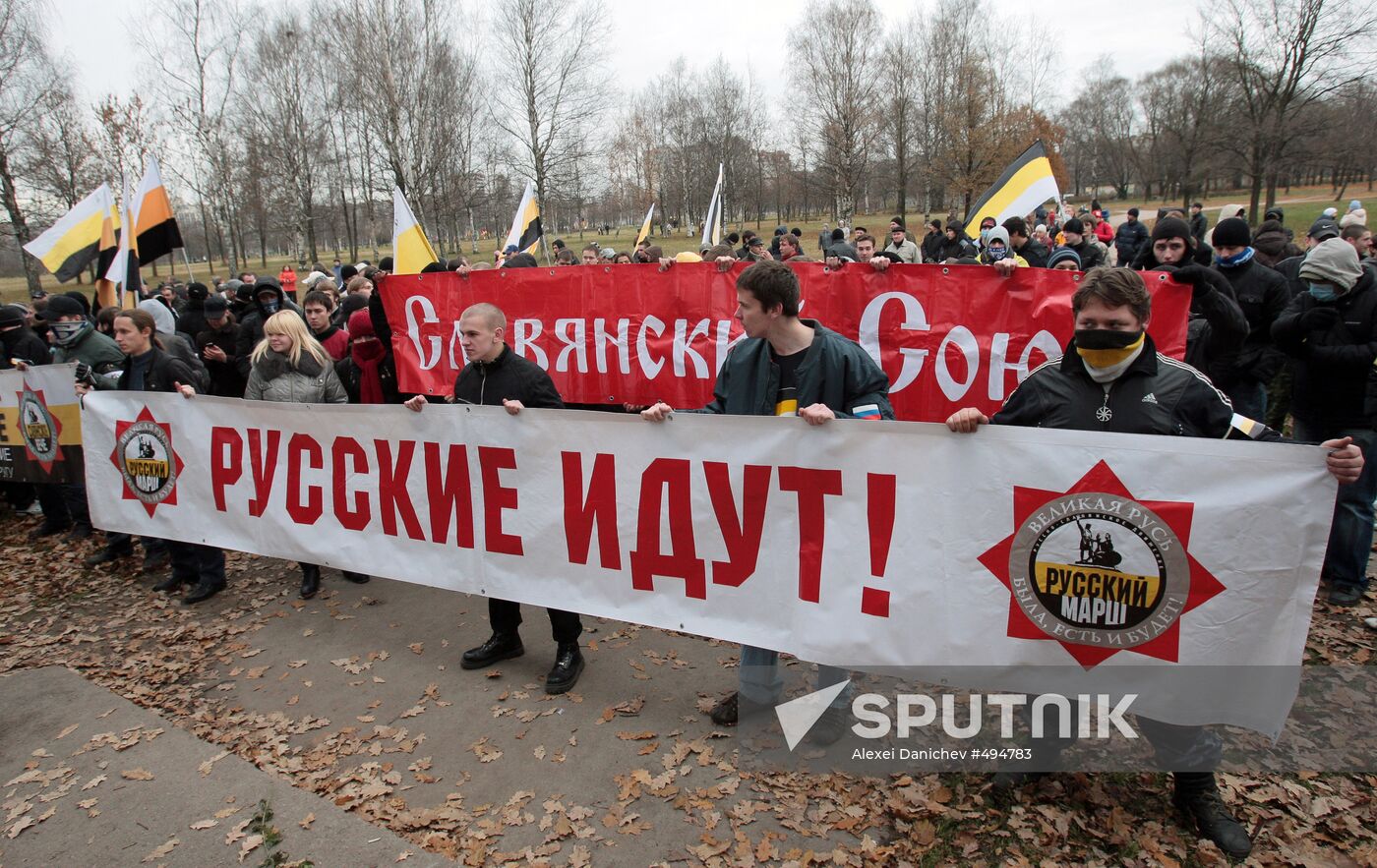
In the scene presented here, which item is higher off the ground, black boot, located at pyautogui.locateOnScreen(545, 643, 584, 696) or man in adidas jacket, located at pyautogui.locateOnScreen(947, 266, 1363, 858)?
man in adidas jacket, located at pyautogui.locateOnScreen(947, 266, 1363, 858)

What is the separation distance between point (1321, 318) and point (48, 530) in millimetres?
11017

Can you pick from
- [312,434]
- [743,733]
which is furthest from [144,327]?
[743,733]

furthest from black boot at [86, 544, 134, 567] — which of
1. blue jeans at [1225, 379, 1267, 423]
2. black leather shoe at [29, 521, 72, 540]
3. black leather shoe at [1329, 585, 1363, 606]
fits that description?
black leather shoe at [1329, 585, 1363, 606]

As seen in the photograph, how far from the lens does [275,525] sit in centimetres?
528

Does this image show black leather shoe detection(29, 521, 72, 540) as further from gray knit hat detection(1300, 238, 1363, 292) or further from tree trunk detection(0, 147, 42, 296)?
tree trunk detection(0, 147, 42, 296)

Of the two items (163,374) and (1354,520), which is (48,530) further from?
(1354,520)

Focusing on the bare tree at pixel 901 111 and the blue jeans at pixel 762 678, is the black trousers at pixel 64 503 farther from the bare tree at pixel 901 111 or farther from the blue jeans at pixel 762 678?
the bare tree at pixel 901 111

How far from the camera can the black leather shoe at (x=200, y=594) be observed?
19.3 feet

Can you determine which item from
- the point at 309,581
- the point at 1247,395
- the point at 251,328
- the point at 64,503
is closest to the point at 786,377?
the point at 1247,395

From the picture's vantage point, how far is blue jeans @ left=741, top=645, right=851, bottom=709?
3785 mm

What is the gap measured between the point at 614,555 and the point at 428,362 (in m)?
3.92

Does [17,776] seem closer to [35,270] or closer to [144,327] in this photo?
[144,327]

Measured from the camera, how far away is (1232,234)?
5277 mm

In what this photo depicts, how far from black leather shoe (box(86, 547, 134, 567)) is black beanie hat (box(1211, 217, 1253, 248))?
9352 millimetres
